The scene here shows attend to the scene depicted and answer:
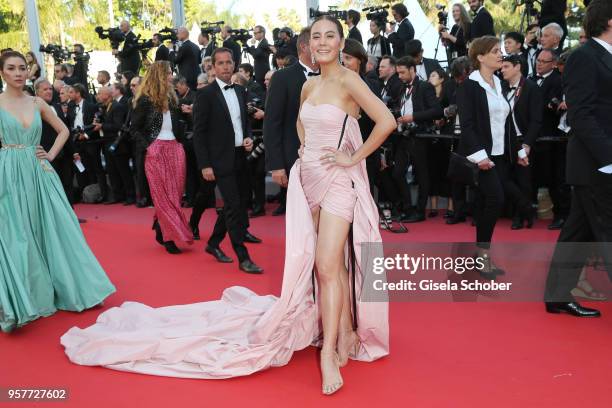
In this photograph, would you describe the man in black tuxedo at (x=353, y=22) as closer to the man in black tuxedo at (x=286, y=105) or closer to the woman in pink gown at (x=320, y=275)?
the man in black tuxedo at (x=286, y=105)

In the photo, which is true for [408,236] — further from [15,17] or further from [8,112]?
[15,17]

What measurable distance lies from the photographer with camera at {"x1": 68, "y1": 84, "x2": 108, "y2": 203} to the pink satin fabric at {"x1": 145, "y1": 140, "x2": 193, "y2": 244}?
11.2ft

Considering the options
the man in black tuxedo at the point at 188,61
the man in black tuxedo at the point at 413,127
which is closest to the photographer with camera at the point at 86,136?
the man in black tuxedo at the point at 188,61

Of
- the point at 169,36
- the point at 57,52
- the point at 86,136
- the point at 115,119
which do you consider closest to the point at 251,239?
the point at 115,119

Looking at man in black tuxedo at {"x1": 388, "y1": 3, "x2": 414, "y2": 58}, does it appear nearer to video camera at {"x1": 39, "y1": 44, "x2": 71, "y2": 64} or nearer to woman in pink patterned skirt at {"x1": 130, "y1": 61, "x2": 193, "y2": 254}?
woman in pink patterned skirt at {"x1": 130, "y1": 61, "x2": 193, "y2": 254}

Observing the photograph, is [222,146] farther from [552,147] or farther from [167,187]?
[552,147]

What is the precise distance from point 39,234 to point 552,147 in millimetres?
4946

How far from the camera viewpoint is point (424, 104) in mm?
6926

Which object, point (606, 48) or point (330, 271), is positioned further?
point (606, 48)

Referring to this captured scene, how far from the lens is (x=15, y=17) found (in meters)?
17.8

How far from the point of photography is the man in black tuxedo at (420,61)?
8297mm

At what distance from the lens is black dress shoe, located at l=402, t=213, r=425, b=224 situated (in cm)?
698

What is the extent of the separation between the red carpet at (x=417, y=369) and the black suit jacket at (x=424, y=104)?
2983 mm

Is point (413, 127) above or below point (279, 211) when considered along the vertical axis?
above
